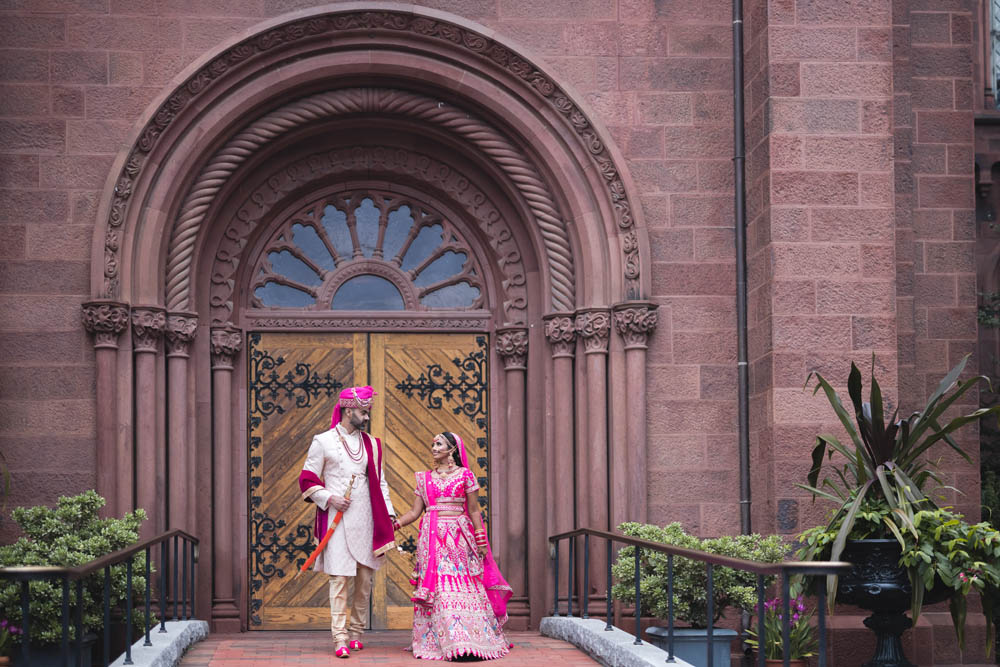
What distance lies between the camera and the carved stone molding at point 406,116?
495 inches

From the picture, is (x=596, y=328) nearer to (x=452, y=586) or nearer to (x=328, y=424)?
(x=328, y=424)

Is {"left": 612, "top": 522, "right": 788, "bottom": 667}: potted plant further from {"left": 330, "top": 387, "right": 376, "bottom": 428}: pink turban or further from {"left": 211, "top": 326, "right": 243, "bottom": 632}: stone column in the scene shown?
{"left": 211, "top": 326, "right": 243, "bottom": 632}: stone column

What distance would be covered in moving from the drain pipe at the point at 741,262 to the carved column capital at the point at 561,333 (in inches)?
52.9

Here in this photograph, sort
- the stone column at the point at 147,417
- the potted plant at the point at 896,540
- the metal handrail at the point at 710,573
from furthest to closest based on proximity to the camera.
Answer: the stone column at the point at 147,417 → the potted plant at the point at 896,540 → the metal handrail at the point at 710,573

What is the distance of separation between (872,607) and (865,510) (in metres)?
0.64

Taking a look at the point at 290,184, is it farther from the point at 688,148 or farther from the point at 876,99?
the point at 876,99

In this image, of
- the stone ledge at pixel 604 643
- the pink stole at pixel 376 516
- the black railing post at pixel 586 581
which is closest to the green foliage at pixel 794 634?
the stone ledge at pixel 604 643

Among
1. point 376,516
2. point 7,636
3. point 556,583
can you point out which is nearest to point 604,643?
point 376,516

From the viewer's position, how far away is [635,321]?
40.7ft

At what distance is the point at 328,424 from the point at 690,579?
407 centimetres

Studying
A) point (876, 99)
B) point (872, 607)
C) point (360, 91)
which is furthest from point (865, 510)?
point (360, 91)

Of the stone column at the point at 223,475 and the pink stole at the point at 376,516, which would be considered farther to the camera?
the stone column at the point at 223,475

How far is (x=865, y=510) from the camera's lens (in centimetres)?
1007

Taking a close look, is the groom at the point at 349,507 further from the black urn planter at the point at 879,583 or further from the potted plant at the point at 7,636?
the black urn planter at the point at 879,583
